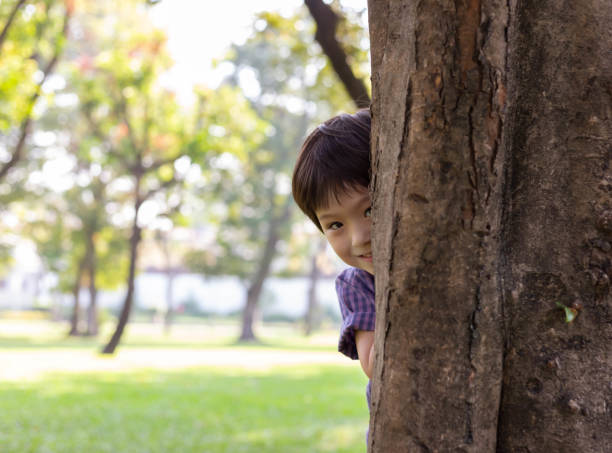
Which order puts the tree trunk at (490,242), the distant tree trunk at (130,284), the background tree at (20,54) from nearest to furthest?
the tree trunk at (490,242)
the background tree at (20,54)
the distant tree trunk at (130,284)

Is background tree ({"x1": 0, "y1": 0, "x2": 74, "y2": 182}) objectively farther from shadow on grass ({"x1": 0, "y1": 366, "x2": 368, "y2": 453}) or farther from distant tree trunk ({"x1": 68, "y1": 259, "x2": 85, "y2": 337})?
distant tree trunk ({"x1": 68, "y1": 259, "x2": 85, "y2": 337})

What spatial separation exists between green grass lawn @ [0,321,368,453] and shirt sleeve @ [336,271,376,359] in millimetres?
4668

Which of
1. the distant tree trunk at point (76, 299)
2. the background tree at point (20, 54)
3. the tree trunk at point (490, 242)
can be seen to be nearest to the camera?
the tree trunk at point (490, 242)

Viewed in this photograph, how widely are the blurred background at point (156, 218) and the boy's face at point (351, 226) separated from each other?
5.89ft

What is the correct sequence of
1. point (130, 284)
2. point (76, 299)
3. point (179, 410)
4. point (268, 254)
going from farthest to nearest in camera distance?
point (268, 254)
point (76, 299)
point (130, 284)
point (179, 410)

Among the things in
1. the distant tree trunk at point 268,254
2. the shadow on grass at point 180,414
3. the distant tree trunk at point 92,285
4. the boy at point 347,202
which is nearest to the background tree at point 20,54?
the shadow on grass at point 180,414

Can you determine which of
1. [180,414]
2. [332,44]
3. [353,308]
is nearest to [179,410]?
[180,414]

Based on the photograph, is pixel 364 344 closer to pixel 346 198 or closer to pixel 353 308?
pixel 353 308

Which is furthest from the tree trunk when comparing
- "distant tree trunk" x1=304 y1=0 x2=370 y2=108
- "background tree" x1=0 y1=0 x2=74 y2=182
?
"background tree" x1=0 y1=0 x2=74 y2=182

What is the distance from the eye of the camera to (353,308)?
1870 mm

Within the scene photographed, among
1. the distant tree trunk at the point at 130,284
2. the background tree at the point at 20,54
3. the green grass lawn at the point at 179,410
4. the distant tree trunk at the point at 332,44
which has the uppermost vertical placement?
the background tree at the point at 20,54

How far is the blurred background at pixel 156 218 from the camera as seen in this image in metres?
7.06

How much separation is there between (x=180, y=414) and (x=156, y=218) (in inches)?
471

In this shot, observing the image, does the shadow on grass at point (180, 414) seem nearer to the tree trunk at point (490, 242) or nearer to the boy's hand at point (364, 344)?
the boy's hand at point (364, 344)
